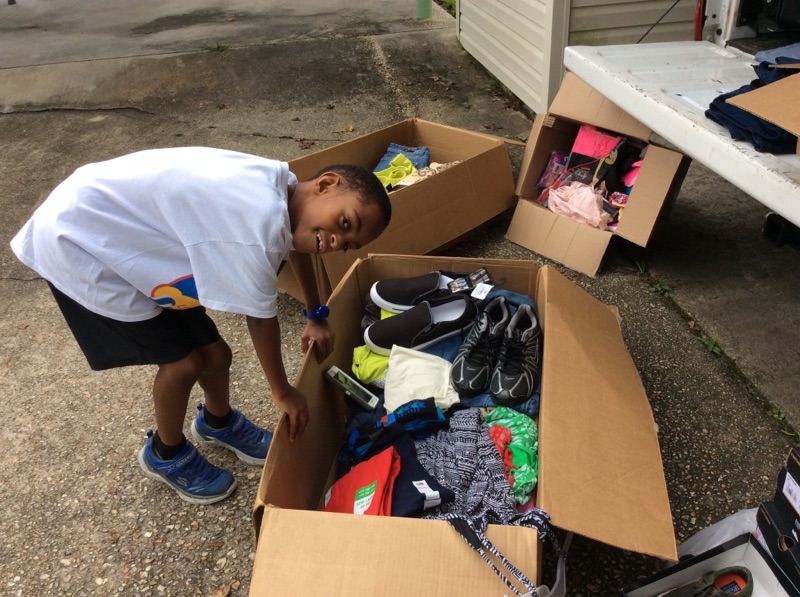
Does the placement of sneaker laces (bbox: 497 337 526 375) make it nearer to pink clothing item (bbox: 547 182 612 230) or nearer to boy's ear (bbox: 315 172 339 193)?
boy's ear (bbox: 315 172 339 193)

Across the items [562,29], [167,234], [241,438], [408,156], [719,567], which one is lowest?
[241,438]

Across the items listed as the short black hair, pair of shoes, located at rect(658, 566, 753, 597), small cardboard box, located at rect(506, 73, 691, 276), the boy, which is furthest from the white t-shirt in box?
small cardboard box, located at rect(506, 73, 691, 276)

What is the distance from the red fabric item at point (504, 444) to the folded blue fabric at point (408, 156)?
73.3 inches

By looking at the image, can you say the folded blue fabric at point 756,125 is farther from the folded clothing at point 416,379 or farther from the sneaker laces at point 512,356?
the folded clothing at point 416,379

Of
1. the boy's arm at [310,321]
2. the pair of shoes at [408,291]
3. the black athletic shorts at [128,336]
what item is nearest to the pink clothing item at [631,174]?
the pair of shoes at [408,291]

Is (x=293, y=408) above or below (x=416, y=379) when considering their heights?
above

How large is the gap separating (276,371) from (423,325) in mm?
768

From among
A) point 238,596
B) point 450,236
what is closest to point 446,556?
point 238,596

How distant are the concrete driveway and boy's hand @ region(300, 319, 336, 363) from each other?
1.64ft

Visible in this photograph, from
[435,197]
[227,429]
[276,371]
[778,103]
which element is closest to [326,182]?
[276,371]

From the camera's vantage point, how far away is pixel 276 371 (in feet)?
4.85

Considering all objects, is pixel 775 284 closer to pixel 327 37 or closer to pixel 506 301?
pixel 506 301

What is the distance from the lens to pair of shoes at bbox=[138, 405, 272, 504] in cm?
190

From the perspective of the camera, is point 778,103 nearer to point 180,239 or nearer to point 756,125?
point 756,125
